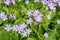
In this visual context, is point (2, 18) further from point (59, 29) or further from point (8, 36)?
point (59, 29)

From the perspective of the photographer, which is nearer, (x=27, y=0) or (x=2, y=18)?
(x=2, y=18)

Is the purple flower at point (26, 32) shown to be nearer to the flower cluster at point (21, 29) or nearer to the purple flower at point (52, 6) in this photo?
the flower cluster at point (21, 29)

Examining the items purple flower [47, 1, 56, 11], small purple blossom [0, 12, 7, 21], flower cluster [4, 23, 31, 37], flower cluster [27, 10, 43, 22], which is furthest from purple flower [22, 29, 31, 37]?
purple flower [47, 1, 56, 11]

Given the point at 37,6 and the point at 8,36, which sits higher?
the point at 37,6

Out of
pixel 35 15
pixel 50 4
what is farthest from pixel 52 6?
pixel 35 15

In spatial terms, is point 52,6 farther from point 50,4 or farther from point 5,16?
point 5,16

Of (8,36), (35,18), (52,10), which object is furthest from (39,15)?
(8,36)

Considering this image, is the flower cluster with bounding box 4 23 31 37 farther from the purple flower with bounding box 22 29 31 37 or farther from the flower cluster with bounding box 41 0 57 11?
the flower cluster with bounding box 41 0 57 11

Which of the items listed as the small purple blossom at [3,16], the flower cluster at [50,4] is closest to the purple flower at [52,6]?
the flower cluster at [50,4]

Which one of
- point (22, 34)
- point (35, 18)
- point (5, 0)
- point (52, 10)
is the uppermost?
point (5, 0)

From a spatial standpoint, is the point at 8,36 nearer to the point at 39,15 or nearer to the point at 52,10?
the point at 39,15
